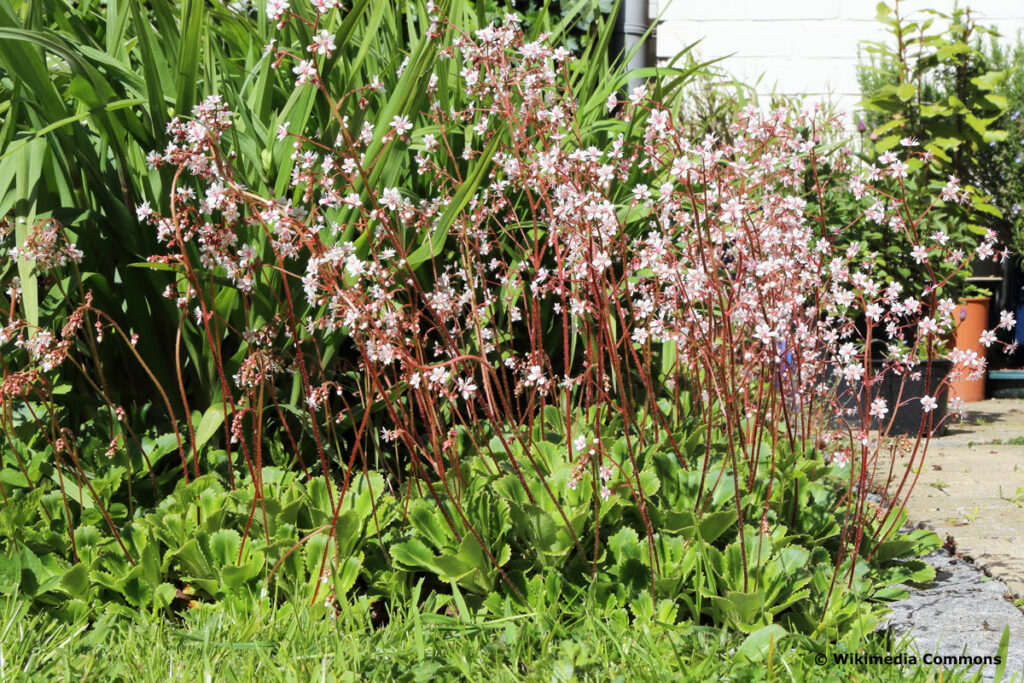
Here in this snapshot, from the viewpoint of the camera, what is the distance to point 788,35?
5969mm

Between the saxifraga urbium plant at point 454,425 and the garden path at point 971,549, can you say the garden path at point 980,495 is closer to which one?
the garden path at point 971,549

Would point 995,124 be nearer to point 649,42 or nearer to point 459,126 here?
point 649,42

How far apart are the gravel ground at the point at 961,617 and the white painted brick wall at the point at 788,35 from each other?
4417mm

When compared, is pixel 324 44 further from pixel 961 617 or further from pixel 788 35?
pixel 788 35

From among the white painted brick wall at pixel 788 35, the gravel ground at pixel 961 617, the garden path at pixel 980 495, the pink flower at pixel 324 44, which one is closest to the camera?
the pink flower at pixel 324 44

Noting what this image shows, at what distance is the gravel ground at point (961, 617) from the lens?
1746 mm

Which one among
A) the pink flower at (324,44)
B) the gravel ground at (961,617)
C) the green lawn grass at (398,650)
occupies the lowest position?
the gravel ground at (961,617)

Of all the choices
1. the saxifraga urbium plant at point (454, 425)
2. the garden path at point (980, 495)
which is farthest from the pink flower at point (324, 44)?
the garden path at point (980, 495)

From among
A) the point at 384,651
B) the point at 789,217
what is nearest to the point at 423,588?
the point at 384,651

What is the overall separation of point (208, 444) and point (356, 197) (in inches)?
38.4

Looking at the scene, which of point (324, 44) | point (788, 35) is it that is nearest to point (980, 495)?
point (324, 44)

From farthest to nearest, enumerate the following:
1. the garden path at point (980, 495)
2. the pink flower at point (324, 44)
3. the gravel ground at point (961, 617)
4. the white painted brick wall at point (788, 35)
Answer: the white painted brick wall at point (788, 35)
the garden path at point (980, 495)
the gravel ground at point (961, 617)
the pink flower at point (324, 44)

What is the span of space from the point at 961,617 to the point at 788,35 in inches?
192

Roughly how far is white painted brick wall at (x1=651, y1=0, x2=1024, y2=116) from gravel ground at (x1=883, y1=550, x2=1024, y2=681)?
14.5 ft
